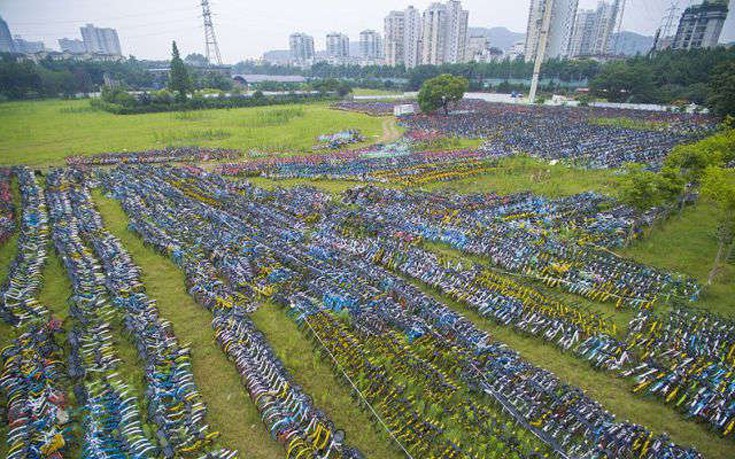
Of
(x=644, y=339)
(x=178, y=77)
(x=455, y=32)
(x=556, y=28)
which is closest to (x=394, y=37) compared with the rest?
(x=455, y=32)

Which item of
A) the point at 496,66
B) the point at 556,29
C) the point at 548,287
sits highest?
the point at 556,29

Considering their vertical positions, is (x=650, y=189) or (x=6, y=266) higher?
(x=650, y=189)

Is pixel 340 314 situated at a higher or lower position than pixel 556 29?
lower

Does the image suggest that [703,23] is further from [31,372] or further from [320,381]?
[31,372]

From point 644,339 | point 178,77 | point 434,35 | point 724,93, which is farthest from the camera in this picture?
point 434,35

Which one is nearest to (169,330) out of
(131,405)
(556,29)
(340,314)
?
(131,405)

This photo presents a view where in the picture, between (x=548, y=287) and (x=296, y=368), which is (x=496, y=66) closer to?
(x=548, y=287)

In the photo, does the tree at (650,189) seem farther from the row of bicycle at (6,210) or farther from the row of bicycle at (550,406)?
the row of bicycle at (6,210)
